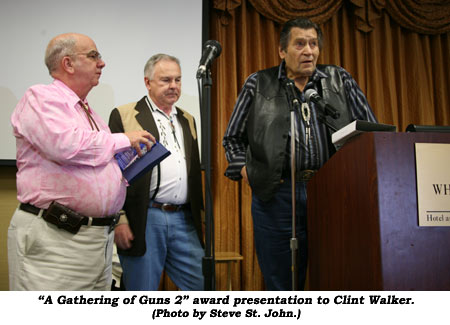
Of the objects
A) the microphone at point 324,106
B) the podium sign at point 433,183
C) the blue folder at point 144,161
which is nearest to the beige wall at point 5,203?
the blue folder at point 144,161

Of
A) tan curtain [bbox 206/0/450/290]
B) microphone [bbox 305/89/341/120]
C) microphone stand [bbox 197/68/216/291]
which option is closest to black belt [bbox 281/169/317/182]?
microphone [bbox 305/89/341/120]

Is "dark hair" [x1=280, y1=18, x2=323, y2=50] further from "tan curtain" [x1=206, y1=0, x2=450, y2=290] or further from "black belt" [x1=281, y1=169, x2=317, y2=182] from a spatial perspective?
"tan curtain" [x1=206, y1=0, x2=450, y2=290]

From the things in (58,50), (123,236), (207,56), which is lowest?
(123,236)

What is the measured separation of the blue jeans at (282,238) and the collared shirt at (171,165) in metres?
0.47

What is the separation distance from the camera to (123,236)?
2078 mm

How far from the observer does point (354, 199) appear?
1.25 m

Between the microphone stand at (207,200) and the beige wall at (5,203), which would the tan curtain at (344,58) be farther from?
the microphone stand at (207,200)

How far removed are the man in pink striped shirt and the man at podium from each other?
542 millimetres

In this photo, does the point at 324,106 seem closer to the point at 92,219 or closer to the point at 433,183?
the point at 433,183

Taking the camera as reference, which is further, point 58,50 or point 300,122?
point 300,122

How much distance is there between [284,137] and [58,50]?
1.06m

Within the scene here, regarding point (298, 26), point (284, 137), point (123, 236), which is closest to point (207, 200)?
point (284, 137)
